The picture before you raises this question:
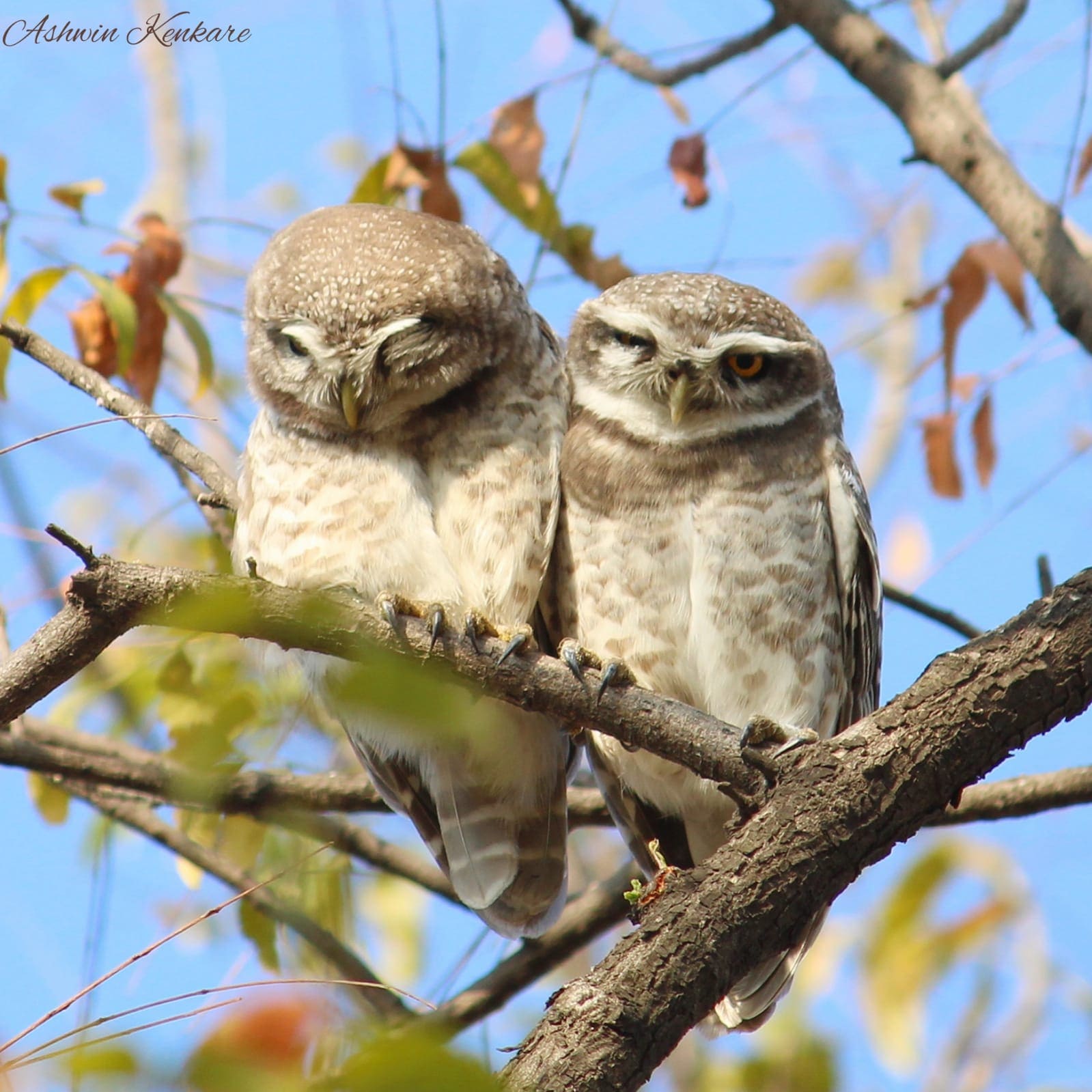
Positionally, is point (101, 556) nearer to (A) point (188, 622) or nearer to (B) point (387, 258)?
(A) point (188, 622)

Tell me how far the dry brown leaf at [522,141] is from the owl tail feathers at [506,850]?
63.0 inches

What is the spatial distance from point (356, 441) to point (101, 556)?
1.16 m

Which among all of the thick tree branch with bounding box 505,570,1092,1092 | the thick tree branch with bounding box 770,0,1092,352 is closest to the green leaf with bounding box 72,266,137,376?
the thick tree branch with bounding box 505,570,1092,1092

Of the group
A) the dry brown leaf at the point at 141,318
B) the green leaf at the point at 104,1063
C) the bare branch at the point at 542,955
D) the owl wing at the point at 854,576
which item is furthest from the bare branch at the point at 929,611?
the green leaf at the point at 104,1063

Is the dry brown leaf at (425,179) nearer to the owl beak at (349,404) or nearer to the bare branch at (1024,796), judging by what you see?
the owl beak at (349,404)

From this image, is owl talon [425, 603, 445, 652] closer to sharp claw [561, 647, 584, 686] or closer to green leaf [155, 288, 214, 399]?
sharp claw [561, 647, 584, 686]

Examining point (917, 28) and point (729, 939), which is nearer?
point (729, 939)

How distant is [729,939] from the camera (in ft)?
7.93

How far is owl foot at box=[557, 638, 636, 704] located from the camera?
2814 mm

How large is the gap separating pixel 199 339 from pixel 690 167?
150 centimetres

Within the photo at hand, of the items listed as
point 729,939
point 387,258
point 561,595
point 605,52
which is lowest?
point 729,939

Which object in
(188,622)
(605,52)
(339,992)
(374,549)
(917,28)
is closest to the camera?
(188,622)

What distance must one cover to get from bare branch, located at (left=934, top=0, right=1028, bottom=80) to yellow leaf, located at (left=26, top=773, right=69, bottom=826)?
3.22m

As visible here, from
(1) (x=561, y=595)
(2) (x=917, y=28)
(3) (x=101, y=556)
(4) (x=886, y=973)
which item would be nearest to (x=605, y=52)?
(2) (x=917, y=28)
